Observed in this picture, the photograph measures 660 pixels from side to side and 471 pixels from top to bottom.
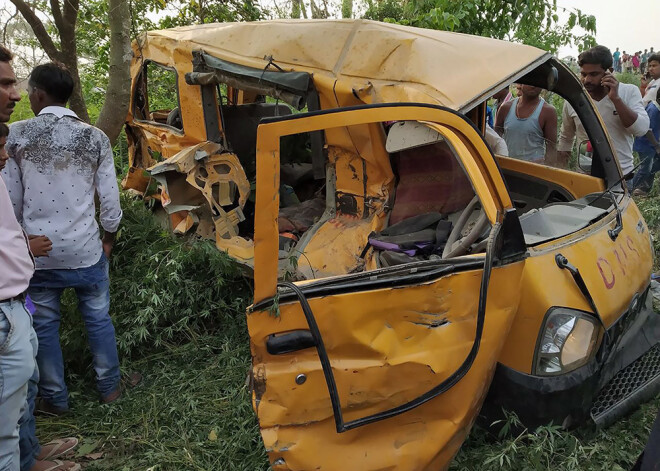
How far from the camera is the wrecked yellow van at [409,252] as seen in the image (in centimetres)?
195

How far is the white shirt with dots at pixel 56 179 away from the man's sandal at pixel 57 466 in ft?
3.25

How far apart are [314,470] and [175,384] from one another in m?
1.46

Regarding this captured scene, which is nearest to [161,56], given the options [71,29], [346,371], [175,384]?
[71,29]

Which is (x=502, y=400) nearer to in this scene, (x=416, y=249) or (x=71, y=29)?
(x=416, y=249)

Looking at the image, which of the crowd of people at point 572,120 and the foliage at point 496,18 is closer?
the crowd of people at point 572,120

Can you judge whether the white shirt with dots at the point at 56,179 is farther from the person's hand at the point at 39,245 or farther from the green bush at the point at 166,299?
the green bush at the point at 166,299

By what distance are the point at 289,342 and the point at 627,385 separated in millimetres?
1725

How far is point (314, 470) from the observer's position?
6.55ft

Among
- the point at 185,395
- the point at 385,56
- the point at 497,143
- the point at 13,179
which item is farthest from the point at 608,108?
the point at 13,179

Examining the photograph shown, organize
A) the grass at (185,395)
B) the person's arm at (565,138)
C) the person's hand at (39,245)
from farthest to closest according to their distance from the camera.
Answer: the person's arm at (565,138)
the person's hand at (39,245)
the grass at (185,395)

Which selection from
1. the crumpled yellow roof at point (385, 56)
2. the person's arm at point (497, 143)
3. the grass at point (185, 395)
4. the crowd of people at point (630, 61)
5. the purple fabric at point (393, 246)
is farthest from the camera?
the crowd of people at point (630, 61)

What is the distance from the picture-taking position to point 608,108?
168 inches

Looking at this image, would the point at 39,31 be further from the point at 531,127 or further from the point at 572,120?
the point at 572,120

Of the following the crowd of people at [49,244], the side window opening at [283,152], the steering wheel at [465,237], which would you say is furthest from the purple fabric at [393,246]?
the side window opening at [283,152]
